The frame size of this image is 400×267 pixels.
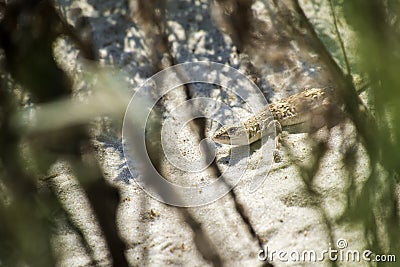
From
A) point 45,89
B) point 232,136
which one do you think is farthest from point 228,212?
point 45,89

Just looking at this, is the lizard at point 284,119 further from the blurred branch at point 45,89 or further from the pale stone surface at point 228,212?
the blurred branch at point 45,89

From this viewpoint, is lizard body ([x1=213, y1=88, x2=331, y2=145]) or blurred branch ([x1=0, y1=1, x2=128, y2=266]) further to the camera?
lizard body ([x1=213, y1=88, x2=331, y2=145])

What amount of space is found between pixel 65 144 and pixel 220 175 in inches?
39.4

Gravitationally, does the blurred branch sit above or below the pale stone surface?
above

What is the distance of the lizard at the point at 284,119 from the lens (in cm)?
351

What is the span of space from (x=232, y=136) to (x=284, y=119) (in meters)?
0.34

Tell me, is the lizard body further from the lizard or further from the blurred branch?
the blurred branch

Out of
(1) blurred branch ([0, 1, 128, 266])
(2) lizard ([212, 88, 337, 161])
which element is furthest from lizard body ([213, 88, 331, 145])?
(1) blurred branch ([0, 1, 128, 266])

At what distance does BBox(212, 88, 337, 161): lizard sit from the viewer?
138 inches

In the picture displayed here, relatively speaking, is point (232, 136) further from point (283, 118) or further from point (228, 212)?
point (228, 212)

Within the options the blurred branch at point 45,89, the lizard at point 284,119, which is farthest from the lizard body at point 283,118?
the blurred branch at point 45,89

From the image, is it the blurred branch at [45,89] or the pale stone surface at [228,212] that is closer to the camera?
the pale stone surface at [228,212]

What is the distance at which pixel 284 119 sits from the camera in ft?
11.7

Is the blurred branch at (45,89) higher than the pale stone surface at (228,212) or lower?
higher
